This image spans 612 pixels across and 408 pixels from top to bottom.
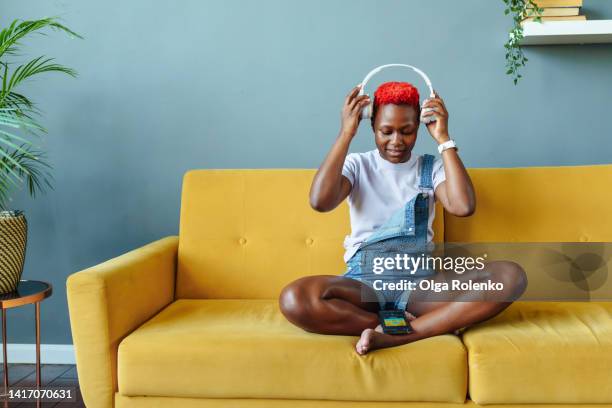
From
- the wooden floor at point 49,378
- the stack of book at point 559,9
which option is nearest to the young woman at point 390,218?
the stack of book at point 559,9

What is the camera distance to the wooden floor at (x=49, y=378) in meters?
2.25

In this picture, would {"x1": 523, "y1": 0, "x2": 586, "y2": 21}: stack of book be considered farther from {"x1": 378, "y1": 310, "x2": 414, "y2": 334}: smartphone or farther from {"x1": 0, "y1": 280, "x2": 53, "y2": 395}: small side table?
{"x1": 0, "y1": 280, "x2": 53, "y2": 395}: small side table

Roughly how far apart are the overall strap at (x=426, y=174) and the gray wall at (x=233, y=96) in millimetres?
517

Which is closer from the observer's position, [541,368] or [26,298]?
[541,368]

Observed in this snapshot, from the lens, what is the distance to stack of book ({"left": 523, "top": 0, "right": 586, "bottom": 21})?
7.81 feet

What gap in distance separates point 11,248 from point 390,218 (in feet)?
4.24

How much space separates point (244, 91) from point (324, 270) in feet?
2.95

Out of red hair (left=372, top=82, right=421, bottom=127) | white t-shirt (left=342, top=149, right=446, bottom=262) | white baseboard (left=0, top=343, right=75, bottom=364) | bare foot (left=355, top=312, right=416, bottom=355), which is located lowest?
white baseboard (left=0, top=343, right=75, bottom=364)

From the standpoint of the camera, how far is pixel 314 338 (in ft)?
5.59

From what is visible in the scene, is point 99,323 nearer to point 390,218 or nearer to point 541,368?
point 390,218

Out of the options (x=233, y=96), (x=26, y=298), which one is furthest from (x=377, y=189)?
(x=26, y=298)

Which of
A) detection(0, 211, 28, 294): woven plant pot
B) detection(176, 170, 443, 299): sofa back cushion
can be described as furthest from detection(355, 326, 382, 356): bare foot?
detection(0, 211, 28, 294): woven plant pot

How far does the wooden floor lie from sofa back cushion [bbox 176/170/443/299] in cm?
61

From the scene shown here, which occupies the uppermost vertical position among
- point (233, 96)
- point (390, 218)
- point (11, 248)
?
point (233, 96)
